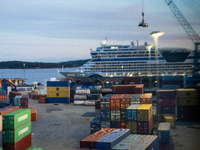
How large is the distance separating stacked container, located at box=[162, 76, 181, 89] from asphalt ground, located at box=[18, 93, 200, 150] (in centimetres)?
2514

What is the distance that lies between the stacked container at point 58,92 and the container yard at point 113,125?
25.9ft

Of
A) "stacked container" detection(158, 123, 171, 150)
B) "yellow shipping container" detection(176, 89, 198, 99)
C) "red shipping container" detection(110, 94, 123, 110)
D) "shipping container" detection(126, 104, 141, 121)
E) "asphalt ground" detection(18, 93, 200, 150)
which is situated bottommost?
"asphalt ground" detection(18, 93, 200, 150)

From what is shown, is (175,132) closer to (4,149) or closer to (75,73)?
(4,149)

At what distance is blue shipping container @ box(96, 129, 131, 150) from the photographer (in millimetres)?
13230

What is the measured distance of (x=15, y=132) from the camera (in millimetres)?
16250

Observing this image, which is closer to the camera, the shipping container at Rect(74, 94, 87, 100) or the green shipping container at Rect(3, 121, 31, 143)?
the green shipping container at Rect(3, 121, 31, 143)

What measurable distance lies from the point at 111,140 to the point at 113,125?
8326 mm

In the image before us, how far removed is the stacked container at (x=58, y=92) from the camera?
45000mm

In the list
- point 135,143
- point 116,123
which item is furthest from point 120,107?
point 135,143

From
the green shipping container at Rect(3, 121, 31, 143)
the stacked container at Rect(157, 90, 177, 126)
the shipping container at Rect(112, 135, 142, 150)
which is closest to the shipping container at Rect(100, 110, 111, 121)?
the shipping container at Rect(112, 135, 142, 150)

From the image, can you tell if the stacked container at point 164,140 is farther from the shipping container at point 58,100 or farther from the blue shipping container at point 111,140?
the shipping container at point 58,100

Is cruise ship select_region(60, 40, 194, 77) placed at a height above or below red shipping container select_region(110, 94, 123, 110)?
above

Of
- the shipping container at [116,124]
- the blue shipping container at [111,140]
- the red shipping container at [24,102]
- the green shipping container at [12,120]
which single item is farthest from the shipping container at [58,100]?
the blue shipping container at [111,140]

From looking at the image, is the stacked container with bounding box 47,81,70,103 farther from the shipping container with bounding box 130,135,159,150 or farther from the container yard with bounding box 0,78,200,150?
the shipping container with bounding box 130,135,159,150
